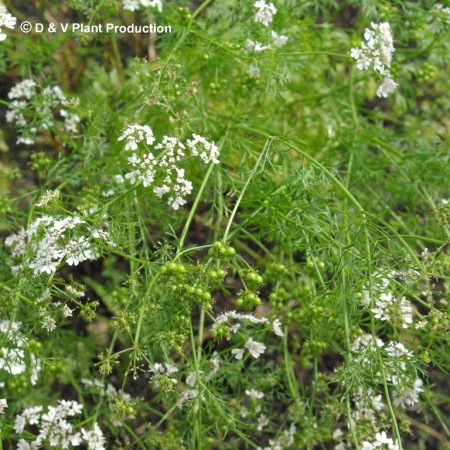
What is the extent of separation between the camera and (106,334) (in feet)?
15.6

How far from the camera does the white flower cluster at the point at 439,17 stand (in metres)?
4.01

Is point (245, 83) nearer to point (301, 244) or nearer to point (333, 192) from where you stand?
point (333, 192)

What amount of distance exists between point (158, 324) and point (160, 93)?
1.23 m

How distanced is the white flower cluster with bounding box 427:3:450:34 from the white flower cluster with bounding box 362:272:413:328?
72.9 inches

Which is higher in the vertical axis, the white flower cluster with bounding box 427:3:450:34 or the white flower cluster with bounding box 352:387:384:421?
the white flower cluster with bounding box 427:3:450:34

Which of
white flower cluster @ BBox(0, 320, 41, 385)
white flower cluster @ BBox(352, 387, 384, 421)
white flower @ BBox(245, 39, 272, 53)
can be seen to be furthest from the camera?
white flower @ BBox(245, 39, 272, 53)

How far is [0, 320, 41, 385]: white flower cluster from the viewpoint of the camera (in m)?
3.29

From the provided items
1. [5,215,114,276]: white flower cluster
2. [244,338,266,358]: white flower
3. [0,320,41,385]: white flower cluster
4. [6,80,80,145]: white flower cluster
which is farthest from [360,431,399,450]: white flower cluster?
[6,80,80,145]: white flower cluster

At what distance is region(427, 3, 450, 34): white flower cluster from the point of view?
4.01 meters

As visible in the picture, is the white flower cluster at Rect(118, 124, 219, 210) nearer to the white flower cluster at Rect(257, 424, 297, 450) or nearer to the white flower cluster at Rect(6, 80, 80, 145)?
the white flower cluster at Rect(6, 80, 80, 145)

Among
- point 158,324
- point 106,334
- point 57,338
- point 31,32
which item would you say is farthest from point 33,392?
point 31,32

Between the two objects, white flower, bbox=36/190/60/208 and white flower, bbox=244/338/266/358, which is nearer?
white flower, bbox=36/190/60/208

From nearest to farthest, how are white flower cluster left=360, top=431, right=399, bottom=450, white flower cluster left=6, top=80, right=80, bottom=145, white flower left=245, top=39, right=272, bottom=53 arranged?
1. white flower cluster left=360, top=431, right=399, bottom=450
2. white flower left=245, top=39, right=272, bottom=53
3. white flower cluster left=6, top=80, right=80, bottom=145

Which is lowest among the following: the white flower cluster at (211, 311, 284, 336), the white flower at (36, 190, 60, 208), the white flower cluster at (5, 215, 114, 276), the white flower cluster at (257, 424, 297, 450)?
the white flower cluster at (257, 424, 297, 450)
